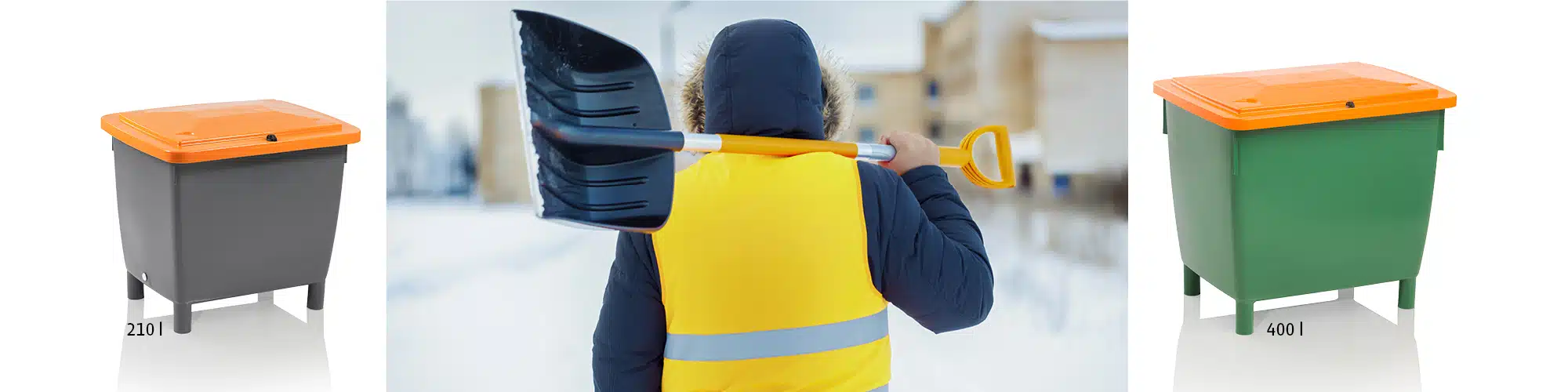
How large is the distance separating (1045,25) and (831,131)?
155cm

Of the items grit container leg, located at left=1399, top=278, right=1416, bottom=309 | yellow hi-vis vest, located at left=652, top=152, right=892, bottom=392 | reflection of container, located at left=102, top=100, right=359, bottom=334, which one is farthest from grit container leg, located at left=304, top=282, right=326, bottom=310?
grit container leg, located at left=1399, top=278, right=1416, bottom=309

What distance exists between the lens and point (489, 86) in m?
3.82

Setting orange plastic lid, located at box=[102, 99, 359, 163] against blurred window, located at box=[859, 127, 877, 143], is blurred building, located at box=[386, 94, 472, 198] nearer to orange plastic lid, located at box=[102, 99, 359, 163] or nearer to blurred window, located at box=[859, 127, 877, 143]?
orange plastic lid, located at box=[102, 99, 359, 163]

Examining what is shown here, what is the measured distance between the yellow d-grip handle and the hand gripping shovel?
594 millimetres

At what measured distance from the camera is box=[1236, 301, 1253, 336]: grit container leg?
13.2 feet

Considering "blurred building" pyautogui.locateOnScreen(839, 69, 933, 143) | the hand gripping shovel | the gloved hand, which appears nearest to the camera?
the hand gripping shovel

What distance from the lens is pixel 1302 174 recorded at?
3904 mm

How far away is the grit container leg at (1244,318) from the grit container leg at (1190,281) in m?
0.21

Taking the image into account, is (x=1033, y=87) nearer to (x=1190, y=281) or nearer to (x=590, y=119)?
(x=1190, y=281)

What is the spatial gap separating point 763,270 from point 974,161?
0.68 meters

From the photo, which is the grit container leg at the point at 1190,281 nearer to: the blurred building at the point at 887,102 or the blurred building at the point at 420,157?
the blurred building at the point at 887,102

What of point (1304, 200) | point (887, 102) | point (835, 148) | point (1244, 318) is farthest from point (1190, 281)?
point (835, 148)

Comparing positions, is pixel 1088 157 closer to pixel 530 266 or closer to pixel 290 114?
pixel 530 266

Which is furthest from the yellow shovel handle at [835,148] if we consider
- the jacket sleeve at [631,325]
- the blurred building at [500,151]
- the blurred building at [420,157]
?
the blurred building at [420,157]
